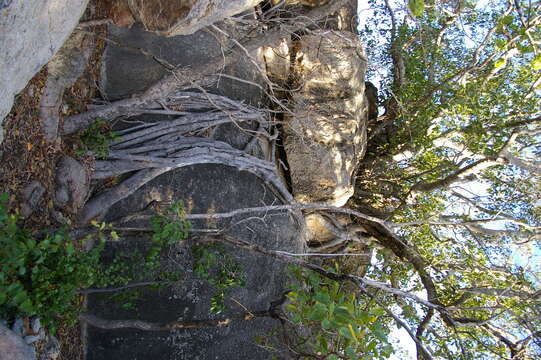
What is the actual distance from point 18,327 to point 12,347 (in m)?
0.14

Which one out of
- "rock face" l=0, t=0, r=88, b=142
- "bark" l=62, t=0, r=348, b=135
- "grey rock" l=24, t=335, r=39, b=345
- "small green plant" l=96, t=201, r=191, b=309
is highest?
"bark" l=62, t=0, r=348, b=135

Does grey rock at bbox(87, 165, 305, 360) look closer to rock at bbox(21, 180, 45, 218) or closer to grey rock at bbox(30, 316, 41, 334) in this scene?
rock at bbox(21, 180, 45, 218)

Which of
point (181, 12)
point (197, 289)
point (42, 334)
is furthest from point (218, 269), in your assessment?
point (181, 12)

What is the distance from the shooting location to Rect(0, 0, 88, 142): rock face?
190 cm

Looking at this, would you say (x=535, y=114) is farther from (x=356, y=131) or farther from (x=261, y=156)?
(x=261, y=156)

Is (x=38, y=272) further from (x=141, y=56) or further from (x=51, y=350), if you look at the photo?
(x=141, y=56)

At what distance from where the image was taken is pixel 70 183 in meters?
3.32

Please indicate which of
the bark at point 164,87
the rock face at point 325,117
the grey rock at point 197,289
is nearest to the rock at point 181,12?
the bark at point 164,87

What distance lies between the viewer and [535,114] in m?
5.55

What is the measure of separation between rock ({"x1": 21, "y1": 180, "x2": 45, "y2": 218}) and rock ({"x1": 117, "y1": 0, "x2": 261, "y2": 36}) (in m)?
1.17

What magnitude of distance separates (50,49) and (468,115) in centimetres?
474

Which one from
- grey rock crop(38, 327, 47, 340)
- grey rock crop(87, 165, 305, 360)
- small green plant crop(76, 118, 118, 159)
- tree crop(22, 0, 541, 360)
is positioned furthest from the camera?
tree crop(22, 0, 541, 360)

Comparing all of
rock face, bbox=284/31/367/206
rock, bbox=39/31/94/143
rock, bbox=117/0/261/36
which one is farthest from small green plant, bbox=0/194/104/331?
rock face, bbox=284/31/367/206

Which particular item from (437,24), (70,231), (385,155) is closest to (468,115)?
(385,155)
